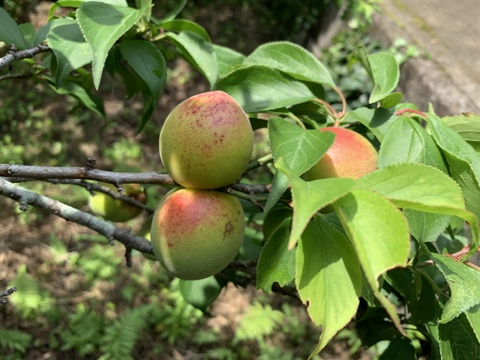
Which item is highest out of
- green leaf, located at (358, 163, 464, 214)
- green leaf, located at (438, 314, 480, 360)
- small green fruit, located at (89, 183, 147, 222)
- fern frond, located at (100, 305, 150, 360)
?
green leaf, located at (358, 163, 464, 214)

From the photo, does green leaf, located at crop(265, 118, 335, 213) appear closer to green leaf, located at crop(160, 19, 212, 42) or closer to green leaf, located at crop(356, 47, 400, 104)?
green leaf, located at crop(356, 47, 400, 104)

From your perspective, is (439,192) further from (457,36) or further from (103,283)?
(457,36)

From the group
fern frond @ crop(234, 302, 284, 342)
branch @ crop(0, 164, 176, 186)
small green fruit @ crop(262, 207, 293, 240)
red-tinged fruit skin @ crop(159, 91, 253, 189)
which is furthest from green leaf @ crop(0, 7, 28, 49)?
fern frond @ crop(234, 302, 284, 342)

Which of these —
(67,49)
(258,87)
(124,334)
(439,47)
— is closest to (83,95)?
(67,49)

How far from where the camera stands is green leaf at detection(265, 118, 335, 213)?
603 millimetres

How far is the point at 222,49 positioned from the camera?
1.00 metres

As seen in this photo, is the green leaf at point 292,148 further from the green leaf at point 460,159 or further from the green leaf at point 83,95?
the green leaf at point 83,95

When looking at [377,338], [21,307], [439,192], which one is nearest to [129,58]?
[439,192]

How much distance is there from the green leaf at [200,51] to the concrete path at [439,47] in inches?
60.3

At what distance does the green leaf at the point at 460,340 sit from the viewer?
642 millimetres

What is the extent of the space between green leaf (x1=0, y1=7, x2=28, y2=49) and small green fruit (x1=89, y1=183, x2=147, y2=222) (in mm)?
419

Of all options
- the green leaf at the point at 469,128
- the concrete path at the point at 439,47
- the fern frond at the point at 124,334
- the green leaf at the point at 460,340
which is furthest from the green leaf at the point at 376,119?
the fern frond at the point at 124,334

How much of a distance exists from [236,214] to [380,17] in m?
2.95

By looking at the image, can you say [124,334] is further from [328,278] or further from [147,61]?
[328,278]
